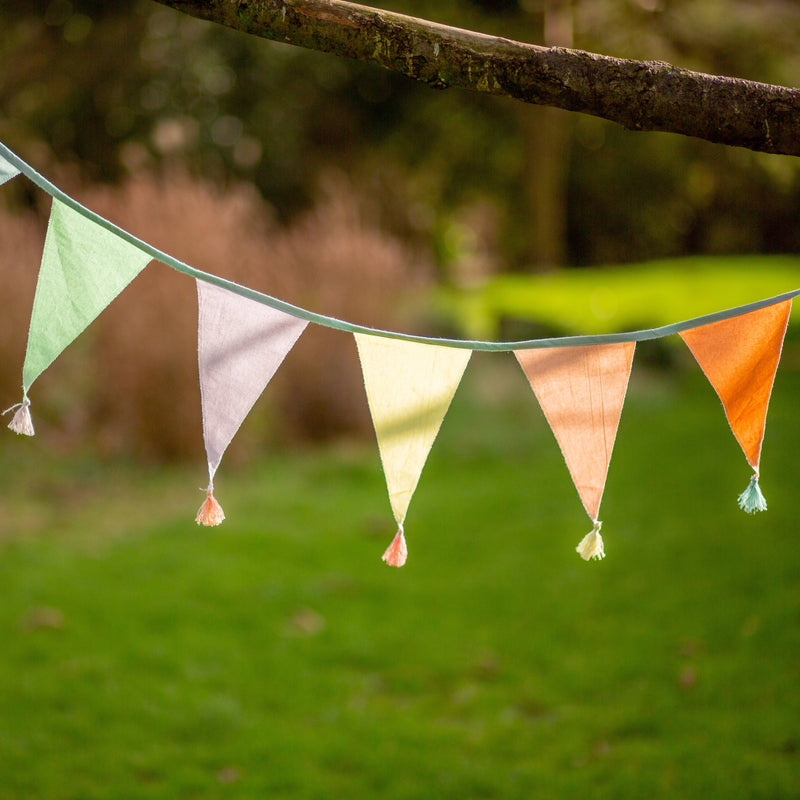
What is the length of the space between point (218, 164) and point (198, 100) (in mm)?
807

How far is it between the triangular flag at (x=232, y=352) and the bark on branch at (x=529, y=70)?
491mm

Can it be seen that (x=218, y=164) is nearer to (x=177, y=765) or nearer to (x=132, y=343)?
(x=132, y=343)

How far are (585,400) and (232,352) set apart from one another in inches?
27.1

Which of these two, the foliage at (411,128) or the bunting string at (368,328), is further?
the foliage at (411,128)

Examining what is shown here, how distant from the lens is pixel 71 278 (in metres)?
1.61

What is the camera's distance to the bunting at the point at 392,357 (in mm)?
1594

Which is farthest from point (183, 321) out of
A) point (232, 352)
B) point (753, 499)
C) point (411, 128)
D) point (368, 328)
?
point (411, 128)

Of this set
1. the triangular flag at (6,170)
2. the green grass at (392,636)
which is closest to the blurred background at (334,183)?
the green grass at (392,636)

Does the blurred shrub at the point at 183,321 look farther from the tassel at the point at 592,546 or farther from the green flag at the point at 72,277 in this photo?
the tassel at the point at 592,546

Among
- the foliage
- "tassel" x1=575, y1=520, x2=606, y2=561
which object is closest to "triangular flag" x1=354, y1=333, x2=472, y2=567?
"tassel" x1=575, y1=520, x2=606, y2=561

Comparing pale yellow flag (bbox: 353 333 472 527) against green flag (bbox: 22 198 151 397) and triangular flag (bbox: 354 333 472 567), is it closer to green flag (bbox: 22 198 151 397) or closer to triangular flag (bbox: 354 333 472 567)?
triangular flag (bbox: 354 333 472 567)

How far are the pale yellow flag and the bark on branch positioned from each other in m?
0.49

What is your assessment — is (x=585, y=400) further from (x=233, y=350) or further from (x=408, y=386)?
(x=233, y=350)

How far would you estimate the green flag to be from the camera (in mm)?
1590
